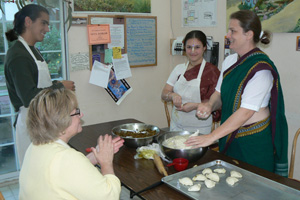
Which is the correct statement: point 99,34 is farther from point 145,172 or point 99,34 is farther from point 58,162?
point 58,162

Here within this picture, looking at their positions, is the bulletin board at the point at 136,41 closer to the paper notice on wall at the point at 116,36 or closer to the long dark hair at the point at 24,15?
the paper notice on wall at the point at 116,36

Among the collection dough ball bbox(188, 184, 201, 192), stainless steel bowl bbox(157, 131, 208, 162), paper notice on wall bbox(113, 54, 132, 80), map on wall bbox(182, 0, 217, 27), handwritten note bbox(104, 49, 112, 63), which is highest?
map on wall bbox(182, 0, 217, 27)

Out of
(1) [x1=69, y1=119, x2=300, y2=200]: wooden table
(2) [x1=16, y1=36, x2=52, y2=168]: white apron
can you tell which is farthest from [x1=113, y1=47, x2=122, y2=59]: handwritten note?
(1) [x1=69, y1=119, x2=300, y2=200]: wooden table

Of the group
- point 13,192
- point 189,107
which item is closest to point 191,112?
point 189,107

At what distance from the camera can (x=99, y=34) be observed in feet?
10.7


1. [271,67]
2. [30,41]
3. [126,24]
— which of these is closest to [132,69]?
[126,24]

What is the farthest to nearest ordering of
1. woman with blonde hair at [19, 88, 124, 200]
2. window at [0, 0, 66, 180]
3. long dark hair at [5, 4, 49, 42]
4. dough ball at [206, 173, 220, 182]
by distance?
window at [0, 0, 66, 180] < long dark hair at [5, 4, 49, 42] < dough ball at [206, 173, 220, 182] < woman with blonde hair at [19, 88, 124, 200]

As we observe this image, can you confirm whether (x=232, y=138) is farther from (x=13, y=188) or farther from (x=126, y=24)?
(x=13, y=188)

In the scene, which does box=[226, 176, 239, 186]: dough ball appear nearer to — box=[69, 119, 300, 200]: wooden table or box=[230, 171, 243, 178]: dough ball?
box=[230, 171, 243, 178]: dough ball

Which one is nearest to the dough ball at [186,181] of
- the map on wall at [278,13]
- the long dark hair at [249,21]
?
the long dark hair at [249,21]

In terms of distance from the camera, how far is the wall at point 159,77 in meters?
2.53

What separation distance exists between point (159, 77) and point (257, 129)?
2.16m

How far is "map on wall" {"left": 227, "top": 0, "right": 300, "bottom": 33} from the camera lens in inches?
93.4

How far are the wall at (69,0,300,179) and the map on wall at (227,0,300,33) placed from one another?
0.25 ft
